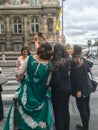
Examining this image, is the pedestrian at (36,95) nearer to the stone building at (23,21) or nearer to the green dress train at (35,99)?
the green dress train at (35,99)

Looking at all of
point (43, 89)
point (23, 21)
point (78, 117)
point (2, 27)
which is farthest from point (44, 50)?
point (2, 27)

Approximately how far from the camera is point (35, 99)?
577 cm

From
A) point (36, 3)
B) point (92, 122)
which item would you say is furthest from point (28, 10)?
point (92, 122)

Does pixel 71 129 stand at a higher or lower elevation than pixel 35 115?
lower

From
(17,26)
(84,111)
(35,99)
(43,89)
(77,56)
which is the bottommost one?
(17,26)

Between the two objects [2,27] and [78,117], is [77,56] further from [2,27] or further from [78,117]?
[2,27]

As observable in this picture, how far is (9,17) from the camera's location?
6272 cm

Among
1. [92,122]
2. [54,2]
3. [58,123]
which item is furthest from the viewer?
[54,2]

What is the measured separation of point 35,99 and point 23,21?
57.5m

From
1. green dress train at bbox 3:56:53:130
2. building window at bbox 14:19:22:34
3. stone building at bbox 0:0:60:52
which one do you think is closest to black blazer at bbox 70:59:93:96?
green dress train at bbox 3:56:53:130

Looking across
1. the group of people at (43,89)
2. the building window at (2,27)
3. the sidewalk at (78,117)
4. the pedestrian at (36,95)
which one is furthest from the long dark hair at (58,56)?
the building window at (2,27)

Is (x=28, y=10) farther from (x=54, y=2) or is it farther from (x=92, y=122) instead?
(x=92, y=122)

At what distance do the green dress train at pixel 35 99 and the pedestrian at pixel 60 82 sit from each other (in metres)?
0.24

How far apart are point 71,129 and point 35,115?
204 centimetres
